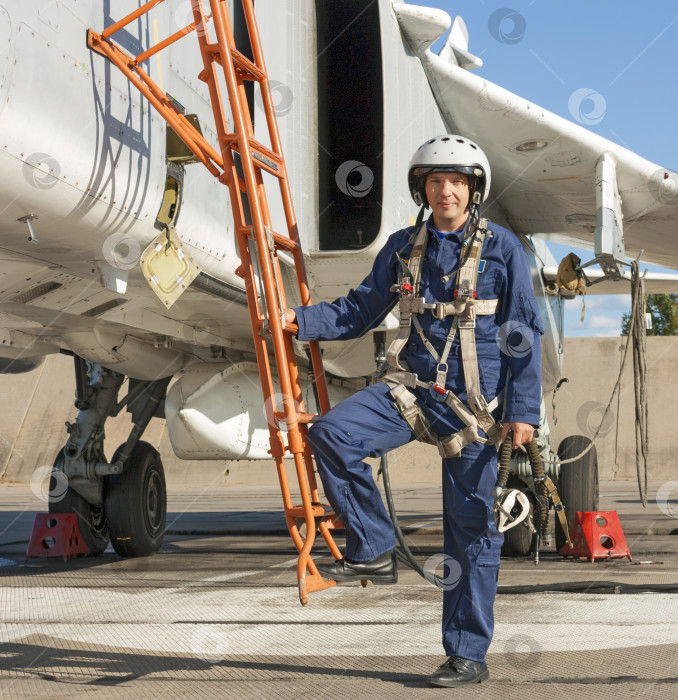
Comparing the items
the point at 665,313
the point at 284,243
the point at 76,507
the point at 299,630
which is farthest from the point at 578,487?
the point at 665,313

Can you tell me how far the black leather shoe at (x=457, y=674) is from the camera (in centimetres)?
294

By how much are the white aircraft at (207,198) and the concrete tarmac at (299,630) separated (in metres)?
1.07

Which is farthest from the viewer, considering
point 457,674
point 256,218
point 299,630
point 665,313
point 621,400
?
point 665,313

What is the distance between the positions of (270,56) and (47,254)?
1.77 m

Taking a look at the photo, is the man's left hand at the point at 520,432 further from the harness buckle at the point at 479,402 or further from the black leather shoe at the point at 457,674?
the black leather shoe at the point at 457,674

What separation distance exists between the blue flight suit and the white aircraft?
1135 mm

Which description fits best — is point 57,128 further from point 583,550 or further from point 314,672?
point 583,550

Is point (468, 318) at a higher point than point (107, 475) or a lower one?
higher

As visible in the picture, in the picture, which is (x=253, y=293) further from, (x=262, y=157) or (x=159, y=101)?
(x=159, y=101)

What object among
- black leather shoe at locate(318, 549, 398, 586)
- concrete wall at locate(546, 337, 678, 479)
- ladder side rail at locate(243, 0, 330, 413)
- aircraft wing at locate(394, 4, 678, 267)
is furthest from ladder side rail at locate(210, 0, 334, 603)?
concrete wall at locate(546, 337, 678, 479)

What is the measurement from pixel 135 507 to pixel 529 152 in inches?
164

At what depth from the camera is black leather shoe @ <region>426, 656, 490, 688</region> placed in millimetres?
2943

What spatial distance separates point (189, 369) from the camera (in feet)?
22.0

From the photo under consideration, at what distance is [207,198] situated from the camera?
440 centimetres
